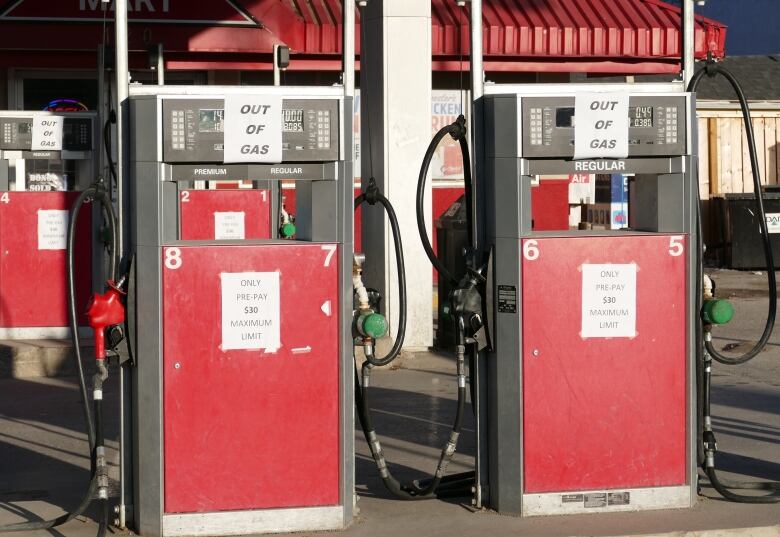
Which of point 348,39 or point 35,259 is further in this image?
point 35,259

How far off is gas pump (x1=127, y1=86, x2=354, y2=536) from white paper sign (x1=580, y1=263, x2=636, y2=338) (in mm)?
1159

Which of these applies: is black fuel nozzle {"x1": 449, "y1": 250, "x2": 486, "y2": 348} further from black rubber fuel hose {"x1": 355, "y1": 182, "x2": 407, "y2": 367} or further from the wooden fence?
the wooden fence

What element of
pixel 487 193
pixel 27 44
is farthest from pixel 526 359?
pixel 27 44

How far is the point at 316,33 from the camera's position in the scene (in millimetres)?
16656

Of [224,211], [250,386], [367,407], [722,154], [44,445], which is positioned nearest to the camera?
[250,386]

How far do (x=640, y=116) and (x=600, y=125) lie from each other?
0.22 metres

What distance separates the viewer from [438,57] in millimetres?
17438

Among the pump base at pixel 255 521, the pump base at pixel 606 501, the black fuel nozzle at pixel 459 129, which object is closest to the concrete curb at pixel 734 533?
the pump base at pixel 606 501

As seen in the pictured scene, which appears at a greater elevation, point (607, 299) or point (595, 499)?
point (607, 299)

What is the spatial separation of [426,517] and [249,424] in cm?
104

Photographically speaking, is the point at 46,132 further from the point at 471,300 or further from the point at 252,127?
the point at 471,300

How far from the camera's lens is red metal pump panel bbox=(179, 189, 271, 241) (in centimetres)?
1291

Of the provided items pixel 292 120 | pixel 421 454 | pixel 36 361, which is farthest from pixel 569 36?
pixel 292 120

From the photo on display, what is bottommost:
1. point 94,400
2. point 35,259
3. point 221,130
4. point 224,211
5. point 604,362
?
point 94,400
